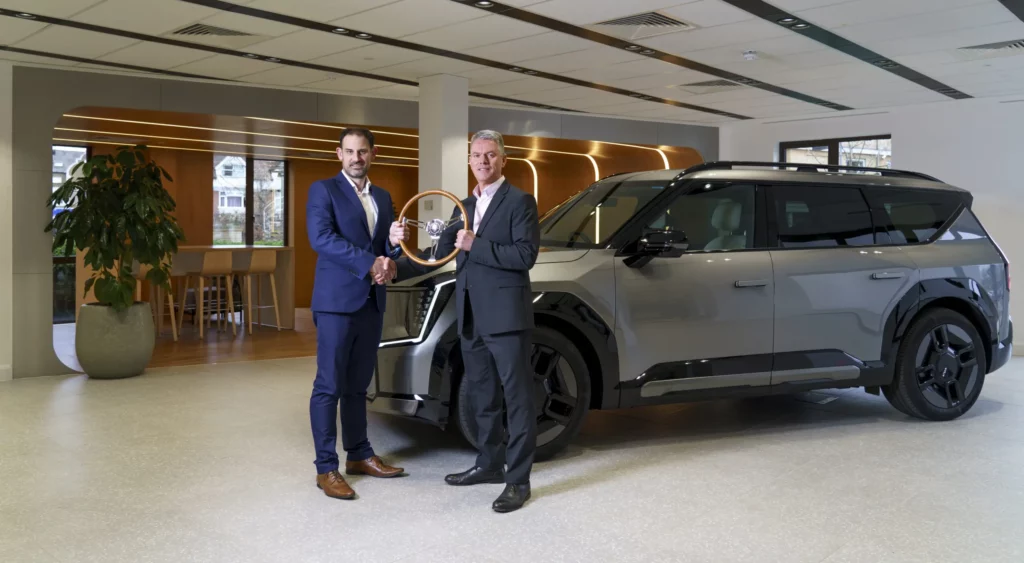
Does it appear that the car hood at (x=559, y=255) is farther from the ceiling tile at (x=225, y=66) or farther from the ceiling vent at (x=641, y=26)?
the ceiling tile at (x=225, y=66)

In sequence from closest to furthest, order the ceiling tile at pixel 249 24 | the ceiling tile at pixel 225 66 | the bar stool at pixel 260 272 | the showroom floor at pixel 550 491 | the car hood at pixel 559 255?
the showroom floor at pixel 550 491, the car hood at pixel 559 255, the ceiling tile at pixel 249 24, the ceiling tile at pixel 225 66, the bar stool at pixel 260 272

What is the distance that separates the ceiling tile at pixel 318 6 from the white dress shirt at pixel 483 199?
2.19m

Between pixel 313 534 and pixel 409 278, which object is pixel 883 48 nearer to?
pixel 409 278

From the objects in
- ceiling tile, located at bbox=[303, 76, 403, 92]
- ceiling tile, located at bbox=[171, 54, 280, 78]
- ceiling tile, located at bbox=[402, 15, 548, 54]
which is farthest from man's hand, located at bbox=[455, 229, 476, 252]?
ceiling tile, located at bbox=[303, 76, 403, 92]

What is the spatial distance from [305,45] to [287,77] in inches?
59.8

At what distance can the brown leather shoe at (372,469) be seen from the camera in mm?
4320

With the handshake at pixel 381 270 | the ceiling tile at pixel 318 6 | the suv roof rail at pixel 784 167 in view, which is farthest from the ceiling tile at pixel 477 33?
the handshake at pixel 381 270

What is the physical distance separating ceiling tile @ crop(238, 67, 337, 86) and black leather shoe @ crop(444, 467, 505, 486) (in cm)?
485

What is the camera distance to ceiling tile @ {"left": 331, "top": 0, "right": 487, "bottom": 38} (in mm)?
5711

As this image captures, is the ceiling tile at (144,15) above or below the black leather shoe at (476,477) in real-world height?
above

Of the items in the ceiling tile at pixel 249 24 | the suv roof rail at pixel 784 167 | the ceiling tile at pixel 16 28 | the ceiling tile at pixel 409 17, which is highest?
the ceiling tile at pixel 409 17

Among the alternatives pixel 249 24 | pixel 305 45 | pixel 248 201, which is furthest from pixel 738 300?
pixel 248 201

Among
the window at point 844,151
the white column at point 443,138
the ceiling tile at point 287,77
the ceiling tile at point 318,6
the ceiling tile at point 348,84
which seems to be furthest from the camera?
the window at point 844,151

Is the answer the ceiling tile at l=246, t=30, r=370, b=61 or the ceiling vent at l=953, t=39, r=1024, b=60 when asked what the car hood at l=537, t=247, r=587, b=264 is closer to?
the ceiling tile at l=246, t=30, r=370, b=61
